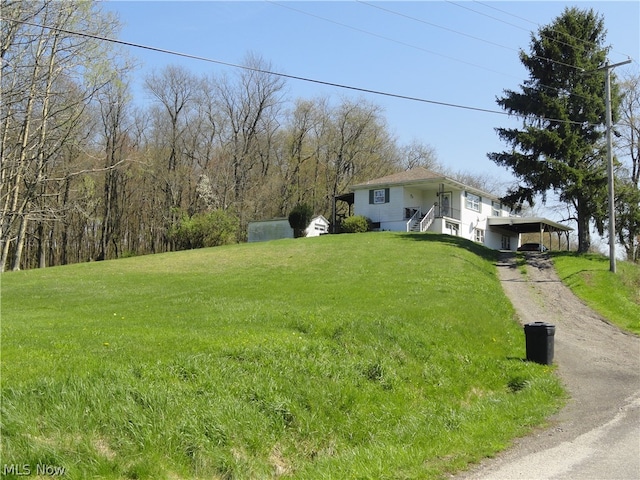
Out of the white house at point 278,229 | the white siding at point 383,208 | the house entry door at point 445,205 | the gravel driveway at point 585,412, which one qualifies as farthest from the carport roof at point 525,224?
the gravel driveway at point 585,412

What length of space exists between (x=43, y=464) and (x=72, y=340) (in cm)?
451

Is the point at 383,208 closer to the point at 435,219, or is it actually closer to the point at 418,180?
the point at 418,180

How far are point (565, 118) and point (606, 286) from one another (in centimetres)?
1122

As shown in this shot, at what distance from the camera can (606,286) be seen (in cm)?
2184

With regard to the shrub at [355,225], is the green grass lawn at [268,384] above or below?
below

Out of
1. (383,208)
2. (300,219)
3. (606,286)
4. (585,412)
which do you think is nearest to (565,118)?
(606,286)

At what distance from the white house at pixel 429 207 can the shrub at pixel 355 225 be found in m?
1.51

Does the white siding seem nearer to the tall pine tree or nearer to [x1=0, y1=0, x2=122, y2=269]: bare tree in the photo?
the tall pine tree

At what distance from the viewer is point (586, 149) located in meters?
28.7

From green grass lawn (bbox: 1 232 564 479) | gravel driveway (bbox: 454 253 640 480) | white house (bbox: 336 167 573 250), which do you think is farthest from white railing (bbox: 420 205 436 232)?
green grass lawn (bbox: 1 232 564 479)

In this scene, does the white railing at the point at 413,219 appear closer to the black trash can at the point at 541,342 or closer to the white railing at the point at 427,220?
the white railing at the point at 427,220

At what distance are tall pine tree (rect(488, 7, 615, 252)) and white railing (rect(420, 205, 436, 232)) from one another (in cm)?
882

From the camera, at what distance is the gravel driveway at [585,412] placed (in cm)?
584

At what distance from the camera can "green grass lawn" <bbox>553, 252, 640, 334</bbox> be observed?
18.4 metres
